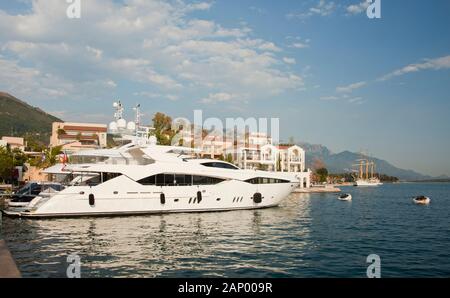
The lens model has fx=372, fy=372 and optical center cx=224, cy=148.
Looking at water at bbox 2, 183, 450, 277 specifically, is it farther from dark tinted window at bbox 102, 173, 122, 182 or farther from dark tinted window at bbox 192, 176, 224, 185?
dark tinted window at bbox 192, 176, 224, 185

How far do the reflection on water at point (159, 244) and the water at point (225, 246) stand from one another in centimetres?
3

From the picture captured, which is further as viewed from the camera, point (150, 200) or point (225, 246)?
point (150, 200)

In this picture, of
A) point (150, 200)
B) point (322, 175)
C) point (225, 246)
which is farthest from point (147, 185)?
point (322, 175)

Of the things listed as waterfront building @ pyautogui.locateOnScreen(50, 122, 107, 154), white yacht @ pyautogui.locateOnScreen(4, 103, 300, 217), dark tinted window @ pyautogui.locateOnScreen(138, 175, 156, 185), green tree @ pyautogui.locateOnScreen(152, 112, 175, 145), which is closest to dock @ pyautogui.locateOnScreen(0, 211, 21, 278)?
white yacht @ pyautogui.locateOnScreen(4, 103, 300, 217)

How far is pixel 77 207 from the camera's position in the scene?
2527cm

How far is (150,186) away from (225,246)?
12.1 m

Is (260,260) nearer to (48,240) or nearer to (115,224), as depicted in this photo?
(48,240)

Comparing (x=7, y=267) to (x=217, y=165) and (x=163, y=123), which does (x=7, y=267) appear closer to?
(x=217, y=165)

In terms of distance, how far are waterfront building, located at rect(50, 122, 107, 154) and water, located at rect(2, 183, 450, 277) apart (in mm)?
52820

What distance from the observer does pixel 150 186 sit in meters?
27.2

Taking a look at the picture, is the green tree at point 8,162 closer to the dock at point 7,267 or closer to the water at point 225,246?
the water at point 225,246

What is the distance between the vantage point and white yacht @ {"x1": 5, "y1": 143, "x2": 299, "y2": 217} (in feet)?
83.4
